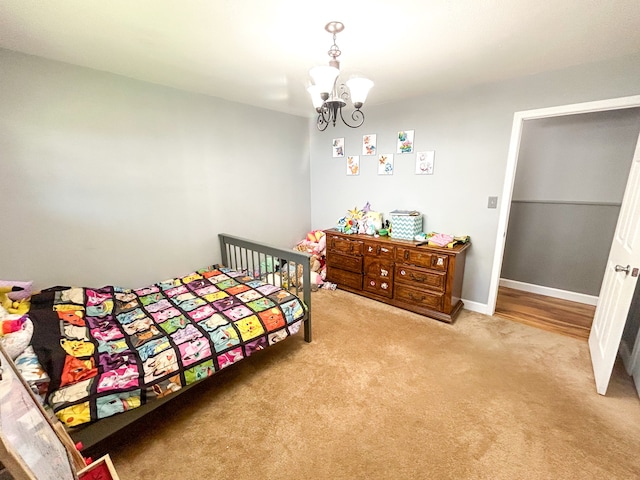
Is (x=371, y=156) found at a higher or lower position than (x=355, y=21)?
lower

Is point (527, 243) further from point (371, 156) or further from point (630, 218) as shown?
point (371, 156)

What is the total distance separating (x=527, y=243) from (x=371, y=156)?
2.19m

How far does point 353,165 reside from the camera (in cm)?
347

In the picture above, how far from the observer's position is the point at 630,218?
5.97 feet

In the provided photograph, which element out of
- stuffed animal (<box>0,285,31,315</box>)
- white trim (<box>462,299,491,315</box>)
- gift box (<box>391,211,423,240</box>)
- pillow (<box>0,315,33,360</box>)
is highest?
gift box (<box>391,211,423,240</box>)

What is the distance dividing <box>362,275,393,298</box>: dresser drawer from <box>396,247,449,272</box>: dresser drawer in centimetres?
32

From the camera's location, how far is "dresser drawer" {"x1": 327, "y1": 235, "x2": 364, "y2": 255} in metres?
3.10

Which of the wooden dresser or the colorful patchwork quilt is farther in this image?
the wooden dresser

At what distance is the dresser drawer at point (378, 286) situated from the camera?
9.75 ft

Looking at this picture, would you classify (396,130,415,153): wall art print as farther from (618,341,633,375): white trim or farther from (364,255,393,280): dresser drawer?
(618,341,633,375): white trim

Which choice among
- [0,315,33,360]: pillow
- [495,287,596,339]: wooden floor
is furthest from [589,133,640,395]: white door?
[0,315,33,360]: pillow

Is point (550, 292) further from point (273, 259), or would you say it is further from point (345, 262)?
point (273, 259)

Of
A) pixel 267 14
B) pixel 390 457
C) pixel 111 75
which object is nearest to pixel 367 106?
pixel 267 14

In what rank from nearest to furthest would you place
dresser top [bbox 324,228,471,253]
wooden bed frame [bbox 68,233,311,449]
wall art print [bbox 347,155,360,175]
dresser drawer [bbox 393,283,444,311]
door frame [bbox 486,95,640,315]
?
wooden bed frame [bbox 68,233,311,449] → door frame [bbox 486,95,640,315] → dresser top [bbox 324,228,471,253] → dresser drawer [bbox 393,283,444,311] → wall art print [bbox 347,155,360,175]
